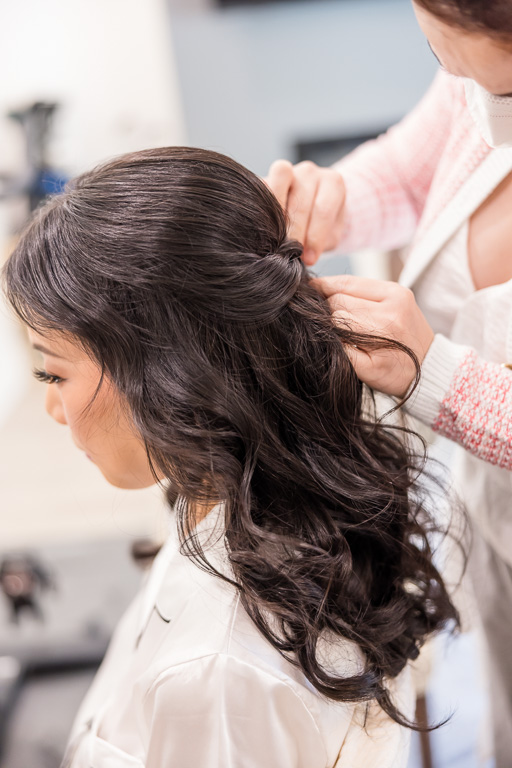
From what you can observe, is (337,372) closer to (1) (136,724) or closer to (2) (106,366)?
(2) (106,366)

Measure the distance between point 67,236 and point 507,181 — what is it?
0.49 m

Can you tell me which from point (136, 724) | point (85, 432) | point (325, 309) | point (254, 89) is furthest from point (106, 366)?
point (254, 89)

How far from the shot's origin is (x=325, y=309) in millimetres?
637

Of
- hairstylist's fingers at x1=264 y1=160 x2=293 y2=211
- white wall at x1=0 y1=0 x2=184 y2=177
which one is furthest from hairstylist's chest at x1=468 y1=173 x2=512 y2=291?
white wall at x1=0 y1=0 x2=184 y2=177

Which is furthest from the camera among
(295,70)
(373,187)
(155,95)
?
(155,95)

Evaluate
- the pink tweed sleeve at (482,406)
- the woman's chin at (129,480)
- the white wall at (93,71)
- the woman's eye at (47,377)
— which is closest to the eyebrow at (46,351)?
the woman's eye at (47,377)

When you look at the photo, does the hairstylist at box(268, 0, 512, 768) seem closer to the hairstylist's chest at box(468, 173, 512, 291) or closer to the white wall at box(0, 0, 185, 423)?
the hairstylist's chest at box(468, 173, 512, 291)

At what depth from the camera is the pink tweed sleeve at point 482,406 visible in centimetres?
60

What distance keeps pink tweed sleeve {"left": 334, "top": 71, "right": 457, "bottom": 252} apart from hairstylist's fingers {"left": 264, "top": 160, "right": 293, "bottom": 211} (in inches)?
5.0

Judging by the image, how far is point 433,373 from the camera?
618mm

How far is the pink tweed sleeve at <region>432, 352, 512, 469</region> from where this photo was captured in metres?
0.60

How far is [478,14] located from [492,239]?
311 mm

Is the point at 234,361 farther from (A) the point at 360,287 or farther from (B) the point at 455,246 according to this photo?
(B) the point at 455,246

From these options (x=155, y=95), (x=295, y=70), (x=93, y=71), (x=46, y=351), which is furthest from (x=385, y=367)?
(x=93, y=71)
